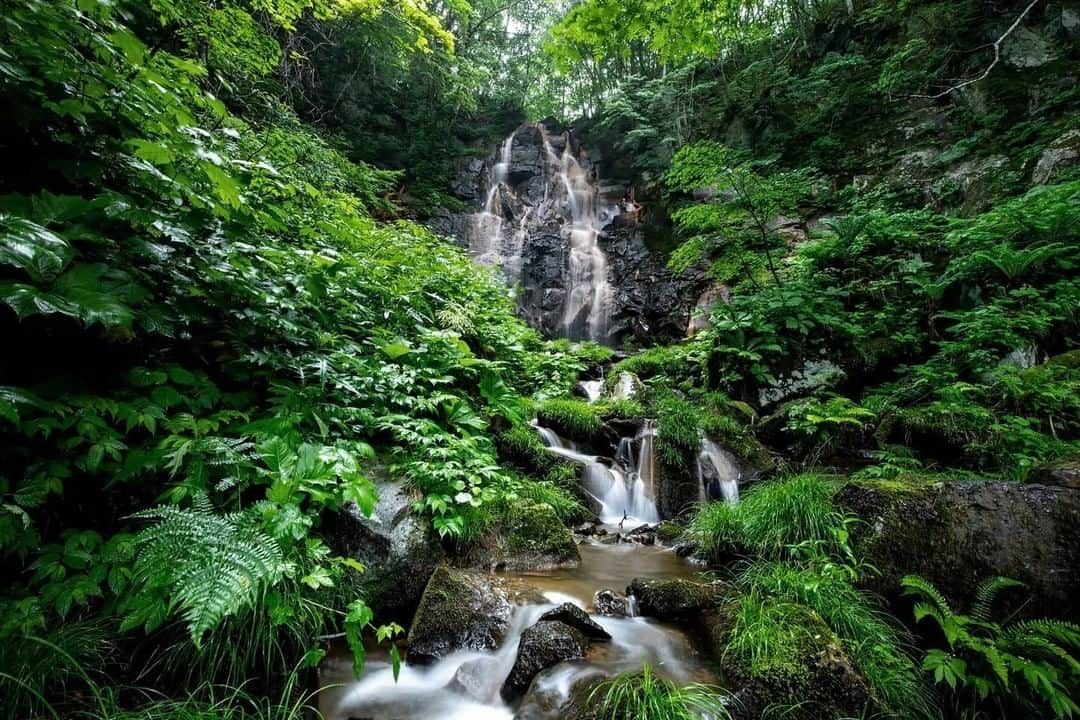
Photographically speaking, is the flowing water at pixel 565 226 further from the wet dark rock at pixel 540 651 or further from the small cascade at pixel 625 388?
the wet dark rock at pixel 540 651

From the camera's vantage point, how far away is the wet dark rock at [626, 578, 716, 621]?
3.12m

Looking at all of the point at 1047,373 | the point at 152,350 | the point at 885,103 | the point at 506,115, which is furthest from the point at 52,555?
the point at 506,115

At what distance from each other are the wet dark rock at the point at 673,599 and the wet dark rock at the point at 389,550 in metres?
1.61

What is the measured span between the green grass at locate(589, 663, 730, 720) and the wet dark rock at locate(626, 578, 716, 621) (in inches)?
31.2

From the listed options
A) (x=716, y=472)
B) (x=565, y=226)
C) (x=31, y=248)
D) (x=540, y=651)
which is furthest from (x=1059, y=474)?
(x=565, y=226)

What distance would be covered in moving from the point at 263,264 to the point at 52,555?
2.14 metres

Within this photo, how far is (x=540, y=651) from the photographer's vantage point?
8.56ft

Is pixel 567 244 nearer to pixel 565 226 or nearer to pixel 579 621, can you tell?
pixel 565 226

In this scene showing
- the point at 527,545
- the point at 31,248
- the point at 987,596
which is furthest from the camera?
the point at 527,545

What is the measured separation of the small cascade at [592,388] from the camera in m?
9.00

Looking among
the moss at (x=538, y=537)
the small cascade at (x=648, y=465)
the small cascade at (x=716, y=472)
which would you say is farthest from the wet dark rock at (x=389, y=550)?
the small cascade at (x=716, y=472)

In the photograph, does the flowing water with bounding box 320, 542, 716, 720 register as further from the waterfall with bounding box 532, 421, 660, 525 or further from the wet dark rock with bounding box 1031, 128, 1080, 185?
the wet dark rock with bounding box 1031, 128, 1080, 185

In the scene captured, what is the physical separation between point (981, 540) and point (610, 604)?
2.36 meters

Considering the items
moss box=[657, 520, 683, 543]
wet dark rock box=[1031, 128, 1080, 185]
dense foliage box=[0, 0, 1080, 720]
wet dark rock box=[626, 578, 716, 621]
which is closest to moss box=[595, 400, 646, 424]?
dense foliage box=[0, 0, 1080, 720]
